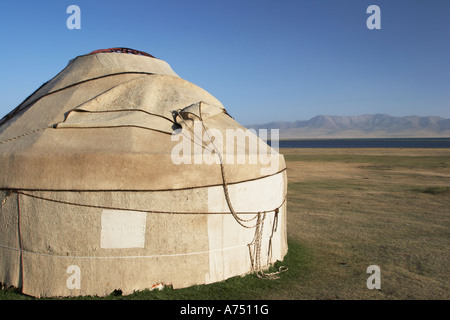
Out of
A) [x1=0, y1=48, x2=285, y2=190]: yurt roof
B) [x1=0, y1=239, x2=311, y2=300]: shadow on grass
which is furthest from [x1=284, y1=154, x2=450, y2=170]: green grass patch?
[x1=0, y1=48, x2=285, y2=190]: yurt roof

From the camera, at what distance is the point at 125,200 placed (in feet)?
13.6

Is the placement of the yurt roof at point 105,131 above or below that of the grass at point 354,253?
above

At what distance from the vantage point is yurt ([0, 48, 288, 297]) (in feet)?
13.6

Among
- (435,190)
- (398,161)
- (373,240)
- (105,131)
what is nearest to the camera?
(105,131)

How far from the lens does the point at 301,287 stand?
471cm

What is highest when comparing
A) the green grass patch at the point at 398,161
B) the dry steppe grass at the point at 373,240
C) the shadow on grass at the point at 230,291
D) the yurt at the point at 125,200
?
the yurt at the point at 125,200

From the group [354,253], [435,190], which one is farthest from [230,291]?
[435,190]

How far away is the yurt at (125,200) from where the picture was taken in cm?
415

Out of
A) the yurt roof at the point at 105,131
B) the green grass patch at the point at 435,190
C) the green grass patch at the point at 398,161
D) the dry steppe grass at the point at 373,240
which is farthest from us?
the green grass patch at the point at 398,161

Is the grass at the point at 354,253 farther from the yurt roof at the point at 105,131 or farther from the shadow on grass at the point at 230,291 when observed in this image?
the yurt roof at the point at 105,131

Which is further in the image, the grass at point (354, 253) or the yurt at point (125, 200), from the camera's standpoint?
the grass at point (354, 253)

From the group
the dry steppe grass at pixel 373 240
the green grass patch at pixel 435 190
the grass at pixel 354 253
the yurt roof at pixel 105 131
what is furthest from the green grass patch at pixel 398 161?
the yurt roof at pixel 105 131

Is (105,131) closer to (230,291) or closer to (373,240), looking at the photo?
(230,291)

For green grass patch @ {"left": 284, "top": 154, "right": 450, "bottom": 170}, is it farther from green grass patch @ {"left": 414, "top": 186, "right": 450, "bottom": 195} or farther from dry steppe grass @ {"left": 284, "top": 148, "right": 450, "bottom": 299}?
dry steppe grass @ {"left": 284, "top": 148, "right": 450, "bottom": 299}
